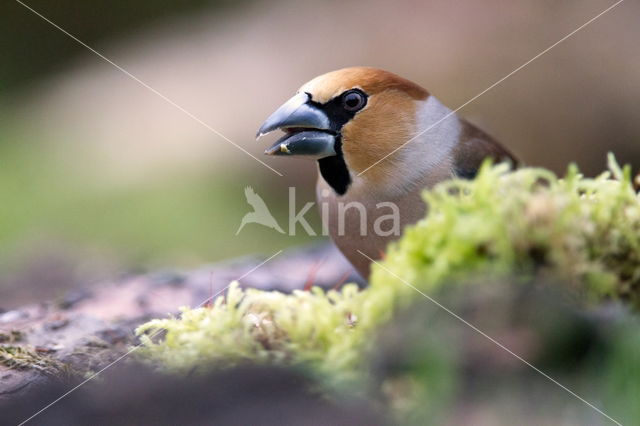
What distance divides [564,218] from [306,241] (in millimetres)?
6443

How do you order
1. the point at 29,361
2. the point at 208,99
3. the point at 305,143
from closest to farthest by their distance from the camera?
the point at 29,361 → the point at 305,143 → the point at 208,99

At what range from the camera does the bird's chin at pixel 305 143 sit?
291 cm

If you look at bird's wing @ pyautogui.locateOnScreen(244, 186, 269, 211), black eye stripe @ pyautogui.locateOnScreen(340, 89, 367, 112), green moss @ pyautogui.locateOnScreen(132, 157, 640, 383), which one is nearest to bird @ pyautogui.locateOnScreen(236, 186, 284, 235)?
bird's wing @ pyautogui.locateOnScreen(244, 186, 269, 211)

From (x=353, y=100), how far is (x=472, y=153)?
2.14ft

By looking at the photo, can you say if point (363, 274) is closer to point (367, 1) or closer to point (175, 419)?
point (175, 419)

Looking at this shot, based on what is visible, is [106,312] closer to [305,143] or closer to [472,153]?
[305,143]

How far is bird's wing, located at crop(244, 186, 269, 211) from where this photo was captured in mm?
8117

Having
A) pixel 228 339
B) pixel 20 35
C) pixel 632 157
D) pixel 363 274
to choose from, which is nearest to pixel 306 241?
pixel 632 157

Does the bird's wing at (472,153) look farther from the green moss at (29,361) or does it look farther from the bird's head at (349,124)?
the green moss at (29,361)

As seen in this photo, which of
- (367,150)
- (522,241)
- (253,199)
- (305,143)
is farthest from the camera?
(253,199)

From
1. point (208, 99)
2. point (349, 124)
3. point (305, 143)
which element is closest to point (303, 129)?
Result: point (305, 143)

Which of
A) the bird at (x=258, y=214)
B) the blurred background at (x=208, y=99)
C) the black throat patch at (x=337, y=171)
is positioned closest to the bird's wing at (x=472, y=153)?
the black throat patch at (x=337, y=171)

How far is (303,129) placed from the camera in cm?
294

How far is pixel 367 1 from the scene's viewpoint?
766 centimetres
